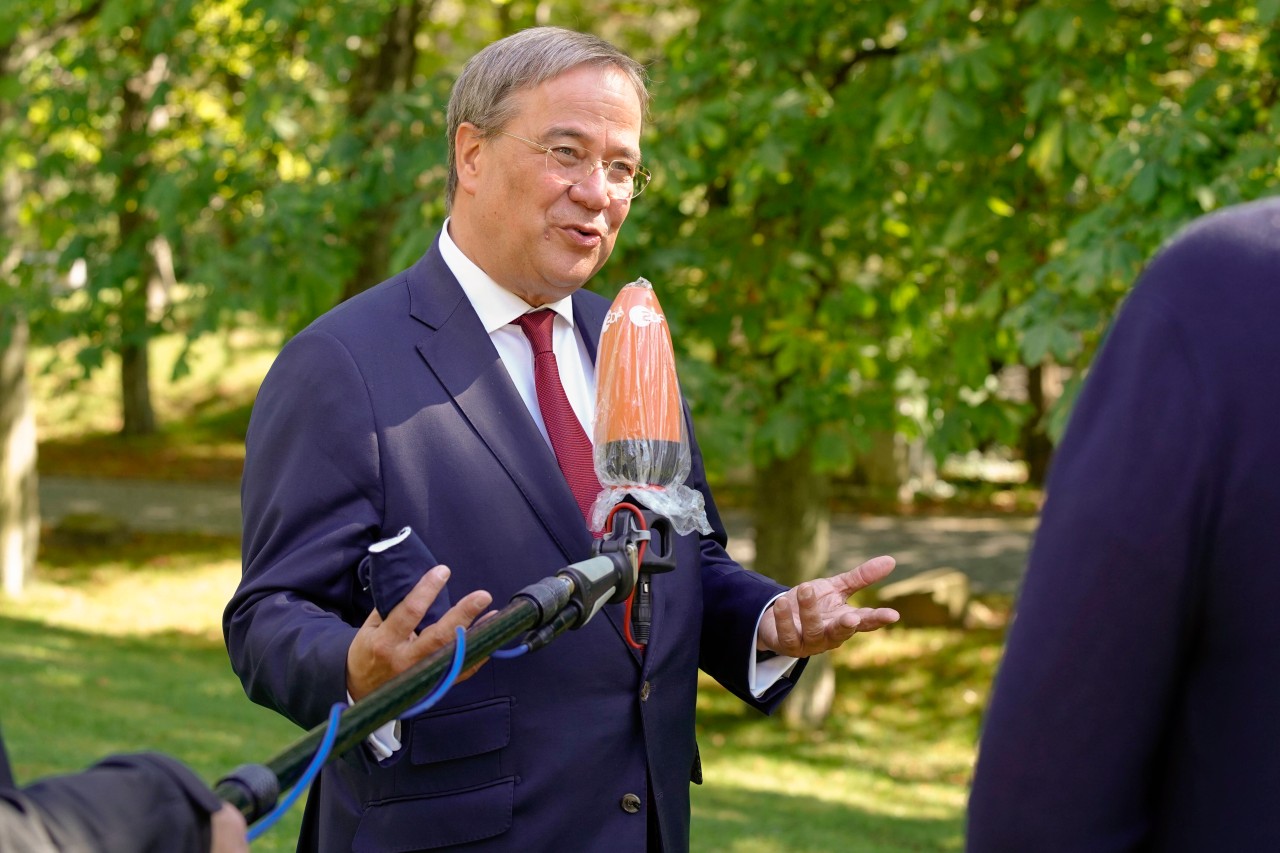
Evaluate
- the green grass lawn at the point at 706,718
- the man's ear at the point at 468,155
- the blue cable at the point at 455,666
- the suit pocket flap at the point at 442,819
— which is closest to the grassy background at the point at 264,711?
the green grass lawn at the point at 706,718

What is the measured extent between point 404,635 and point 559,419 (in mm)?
898

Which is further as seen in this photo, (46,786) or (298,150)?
(298,150)

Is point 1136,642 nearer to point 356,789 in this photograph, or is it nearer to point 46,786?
point 46,786

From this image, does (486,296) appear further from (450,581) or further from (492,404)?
(450,581)

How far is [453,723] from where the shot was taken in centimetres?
257

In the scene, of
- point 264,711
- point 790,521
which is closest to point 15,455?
point 264,711

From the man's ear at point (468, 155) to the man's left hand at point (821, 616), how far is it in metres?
1.10

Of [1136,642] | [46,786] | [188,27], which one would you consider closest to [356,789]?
[46,786]

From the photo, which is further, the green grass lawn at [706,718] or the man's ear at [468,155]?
the green grass lawn at [706,718]

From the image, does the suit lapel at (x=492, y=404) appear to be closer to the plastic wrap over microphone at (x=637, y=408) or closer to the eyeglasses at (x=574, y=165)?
the plastic wrap over microphone at (x=637, y=408)

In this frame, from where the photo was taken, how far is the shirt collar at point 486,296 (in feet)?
9.63

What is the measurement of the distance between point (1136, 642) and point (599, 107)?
183 cm

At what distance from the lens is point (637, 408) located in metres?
2.53

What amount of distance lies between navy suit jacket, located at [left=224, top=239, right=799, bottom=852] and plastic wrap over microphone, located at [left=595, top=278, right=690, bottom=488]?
0.26 m
